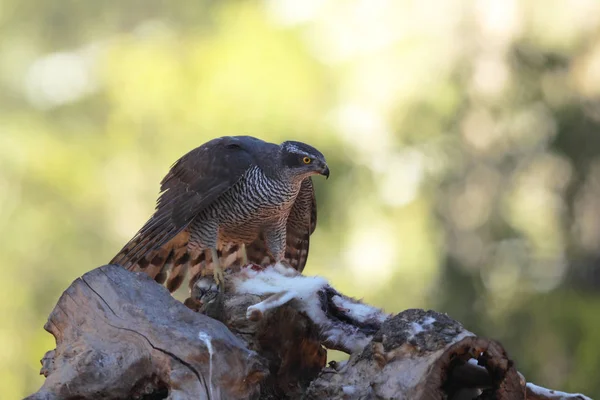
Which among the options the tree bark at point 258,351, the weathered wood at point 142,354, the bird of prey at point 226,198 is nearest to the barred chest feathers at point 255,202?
the bird of prey at point 226,198

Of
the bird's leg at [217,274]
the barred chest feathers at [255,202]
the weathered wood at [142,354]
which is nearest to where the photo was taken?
the weathered wood at [142,354]

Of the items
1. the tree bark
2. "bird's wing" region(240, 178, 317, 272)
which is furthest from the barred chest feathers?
the tree bark

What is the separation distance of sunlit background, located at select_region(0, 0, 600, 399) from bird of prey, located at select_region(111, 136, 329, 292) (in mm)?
5771

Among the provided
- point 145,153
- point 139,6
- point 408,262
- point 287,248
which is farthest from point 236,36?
point 287,248

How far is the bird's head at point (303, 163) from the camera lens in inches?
203

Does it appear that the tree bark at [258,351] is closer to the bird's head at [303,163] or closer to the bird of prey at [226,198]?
the bird of prey at [226,198]

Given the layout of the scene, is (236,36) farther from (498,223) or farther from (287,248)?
(287,248)

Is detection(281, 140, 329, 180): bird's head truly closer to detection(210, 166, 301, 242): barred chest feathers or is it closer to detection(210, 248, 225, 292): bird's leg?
detection(210, 166, 301, 242): barred chest feathers

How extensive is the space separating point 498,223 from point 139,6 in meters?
14.1

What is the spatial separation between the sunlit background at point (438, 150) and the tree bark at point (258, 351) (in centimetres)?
742

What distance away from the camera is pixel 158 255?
200 inches

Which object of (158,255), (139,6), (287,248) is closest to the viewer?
(158,255)

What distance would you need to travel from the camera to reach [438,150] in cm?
1177

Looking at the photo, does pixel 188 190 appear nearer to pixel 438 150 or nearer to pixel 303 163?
pixel 303 163
